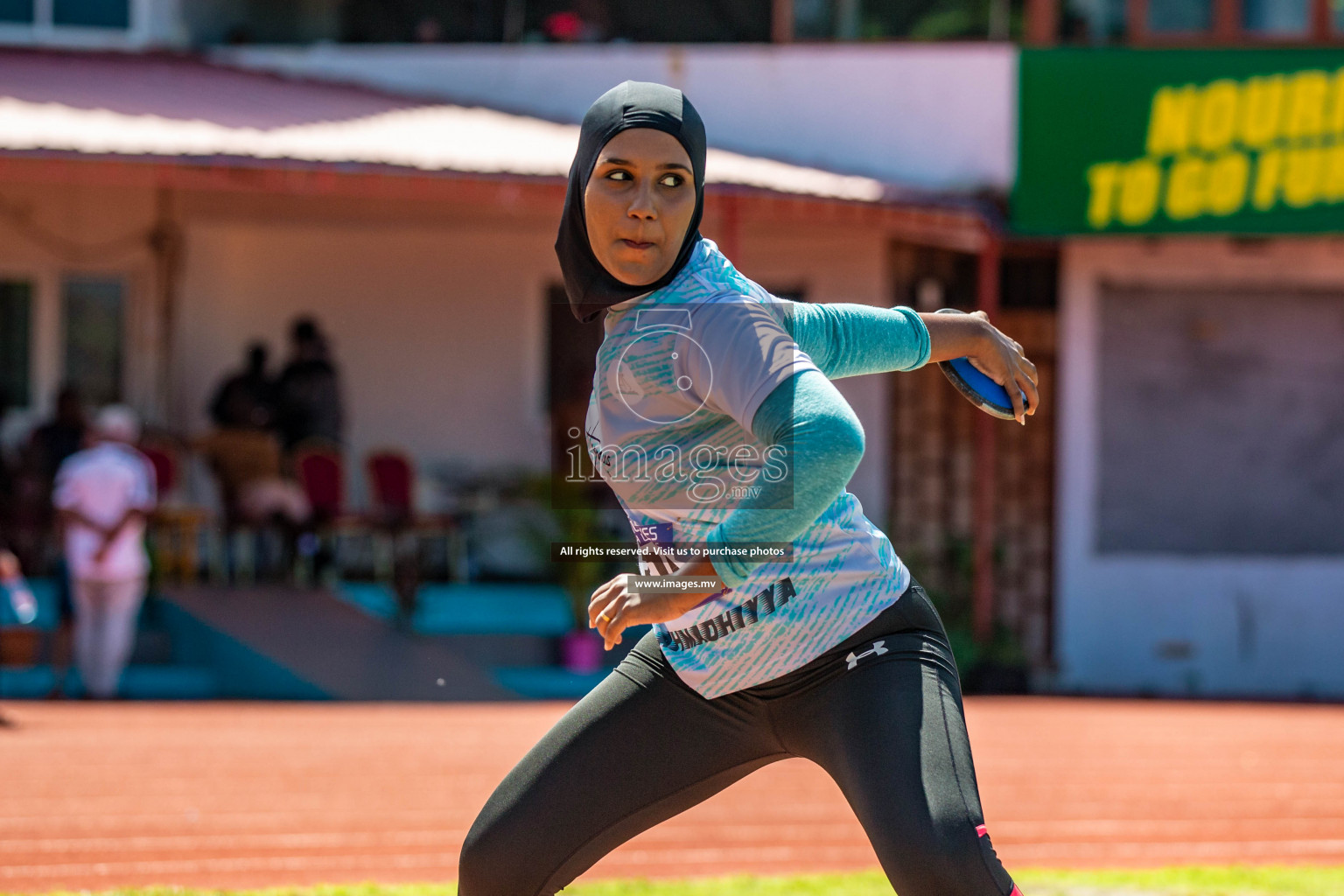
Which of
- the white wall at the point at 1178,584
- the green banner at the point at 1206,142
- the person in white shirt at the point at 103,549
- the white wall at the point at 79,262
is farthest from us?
the white wall at the point at 79,262

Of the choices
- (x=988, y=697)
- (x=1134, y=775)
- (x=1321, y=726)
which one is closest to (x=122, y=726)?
(x=1134, y=775)

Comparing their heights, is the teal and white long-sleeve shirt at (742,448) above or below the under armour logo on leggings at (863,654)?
above

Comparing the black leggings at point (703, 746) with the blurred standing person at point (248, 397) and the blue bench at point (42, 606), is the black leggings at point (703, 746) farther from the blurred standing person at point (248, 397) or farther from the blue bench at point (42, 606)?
the blurred standing person at point (248, 397)

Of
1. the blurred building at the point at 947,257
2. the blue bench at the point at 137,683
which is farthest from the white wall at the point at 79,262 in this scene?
the blue bench at the point at 137,683

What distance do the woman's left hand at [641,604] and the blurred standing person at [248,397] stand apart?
1022 centimetres

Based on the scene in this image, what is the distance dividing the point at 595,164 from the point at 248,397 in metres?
10.1

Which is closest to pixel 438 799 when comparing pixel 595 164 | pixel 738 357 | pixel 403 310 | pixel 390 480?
pixel 595 164

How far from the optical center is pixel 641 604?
7.55ft

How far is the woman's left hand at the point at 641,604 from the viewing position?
7.46 feet

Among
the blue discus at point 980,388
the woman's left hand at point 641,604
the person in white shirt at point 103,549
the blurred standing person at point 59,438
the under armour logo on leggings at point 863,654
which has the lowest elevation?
the person in white shirt at point 103,549

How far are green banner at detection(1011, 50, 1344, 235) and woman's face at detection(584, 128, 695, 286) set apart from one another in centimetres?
1035

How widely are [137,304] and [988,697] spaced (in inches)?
294

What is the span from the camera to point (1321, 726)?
370 inches

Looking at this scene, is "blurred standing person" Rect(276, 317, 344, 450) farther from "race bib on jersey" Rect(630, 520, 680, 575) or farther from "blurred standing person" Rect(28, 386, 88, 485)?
"race bib on jersey" Rect(630, 520, 680, 575)
